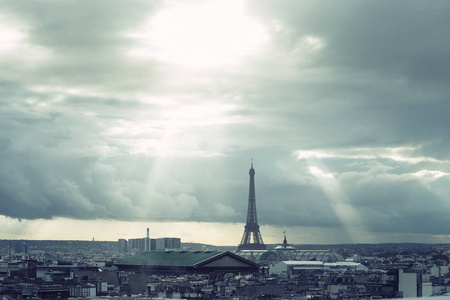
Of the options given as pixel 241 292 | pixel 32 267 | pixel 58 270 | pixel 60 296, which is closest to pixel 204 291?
pixel 241 292

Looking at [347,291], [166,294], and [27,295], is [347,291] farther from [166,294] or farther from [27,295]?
[27,295]

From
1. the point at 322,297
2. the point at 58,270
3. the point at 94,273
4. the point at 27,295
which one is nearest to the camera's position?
the point at 27,295

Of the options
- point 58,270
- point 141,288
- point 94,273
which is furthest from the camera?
point 58,270

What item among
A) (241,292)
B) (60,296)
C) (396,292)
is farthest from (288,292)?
(60,296)

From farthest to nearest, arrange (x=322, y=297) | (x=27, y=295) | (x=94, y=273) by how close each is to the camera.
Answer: (x=94, y=273)
(x=322, y=297)
(x=27, y=295)

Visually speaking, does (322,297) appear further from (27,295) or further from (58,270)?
(58,270)

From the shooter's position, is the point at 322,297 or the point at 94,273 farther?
the point at 94,273

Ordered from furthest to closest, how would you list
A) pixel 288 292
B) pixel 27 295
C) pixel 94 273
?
pixel 94 273, pixel 288 292, pixel 27 295

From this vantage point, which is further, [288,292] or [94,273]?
[94,273]
